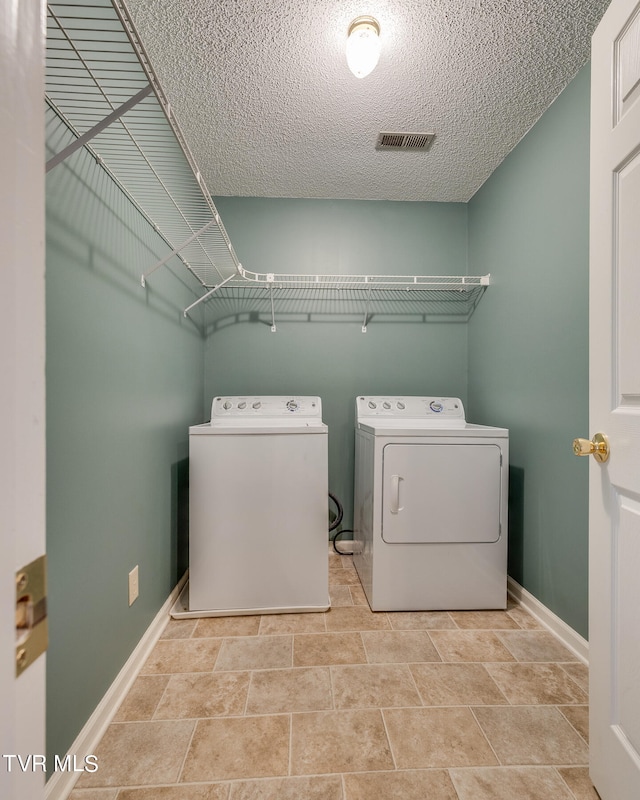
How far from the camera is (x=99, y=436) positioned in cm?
125

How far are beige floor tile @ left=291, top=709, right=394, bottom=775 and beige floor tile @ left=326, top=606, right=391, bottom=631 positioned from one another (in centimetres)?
48

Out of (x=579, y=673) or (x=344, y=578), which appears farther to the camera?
(x=344, y=578)

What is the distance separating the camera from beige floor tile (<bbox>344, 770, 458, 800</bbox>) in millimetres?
1048

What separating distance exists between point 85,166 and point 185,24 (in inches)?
30.0

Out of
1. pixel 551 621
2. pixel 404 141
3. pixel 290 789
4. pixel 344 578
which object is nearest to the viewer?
pixel 290 789

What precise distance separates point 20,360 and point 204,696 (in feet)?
5.01

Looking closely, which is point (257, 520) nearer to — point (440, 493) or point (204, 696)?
point (204, 696)

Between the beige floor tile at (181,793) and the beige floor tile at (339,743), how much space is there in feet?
0.66

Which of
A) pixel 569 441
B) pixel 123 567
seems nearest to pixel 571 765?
pixel 569 441

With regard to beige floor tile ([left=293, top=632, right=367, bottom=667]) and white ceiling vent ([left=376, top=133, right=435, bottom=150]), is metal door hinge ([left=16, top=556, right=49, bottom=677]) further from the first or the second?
white ceiling vent ([left=376, top=133, right=435, bottom=150])

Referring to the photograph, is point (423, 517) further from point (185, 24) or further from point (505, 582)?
point (185, 24)

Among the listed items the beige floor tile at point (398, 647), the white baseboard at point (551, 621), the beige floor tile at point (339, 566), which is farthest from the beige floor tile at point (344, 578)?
the white baseboard at point (551, 621)

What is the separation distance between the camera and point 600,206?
999mm

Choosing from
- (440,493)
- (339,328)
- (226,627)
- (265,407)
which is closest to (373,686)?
(226,627)
